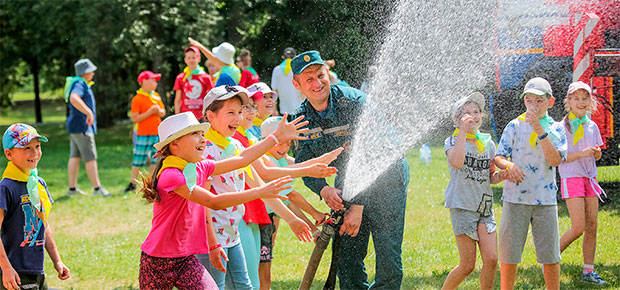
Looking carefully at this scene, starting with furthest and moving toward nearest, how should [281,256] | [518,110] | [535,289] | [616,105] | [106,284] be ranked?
[518,110], [616,105], [281,256], [106,284], [535,289]

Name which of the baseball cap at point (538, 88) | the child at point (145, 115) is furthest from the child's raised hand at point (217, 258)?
the child at point (145, 115)

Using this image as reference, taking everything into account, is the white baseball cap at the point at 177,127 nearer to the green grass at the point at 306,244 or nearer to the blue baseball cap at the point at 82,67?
the green grass at the point at 306,244

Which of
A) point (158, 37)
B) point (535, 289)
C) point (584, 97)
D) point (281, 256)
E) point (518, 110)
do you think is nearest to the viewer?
point (535, 289)

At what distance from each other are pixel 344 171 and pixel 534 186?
129 cm

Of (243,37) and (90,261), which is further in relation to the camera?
(243,37)

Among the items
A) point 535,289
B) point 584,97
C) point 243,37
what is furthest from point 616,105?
point 243,37

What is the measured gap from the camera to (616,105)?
768 centimetres

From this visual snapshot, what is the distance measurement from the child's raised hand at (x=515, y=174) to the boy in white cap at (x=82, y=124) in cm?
750

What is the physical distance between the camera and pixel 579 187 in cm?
558

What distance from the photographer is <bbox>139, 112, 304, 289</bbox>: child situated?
12.4 ft

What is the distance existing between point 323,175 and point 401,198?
0.79m

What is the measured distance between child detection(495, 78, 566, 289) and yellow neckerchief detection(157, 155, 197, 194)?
2198 millimetres

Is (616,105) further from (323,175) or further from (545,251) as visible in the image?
(323,175)

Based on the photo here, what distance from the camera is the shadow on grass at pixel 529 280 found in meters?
5.46
